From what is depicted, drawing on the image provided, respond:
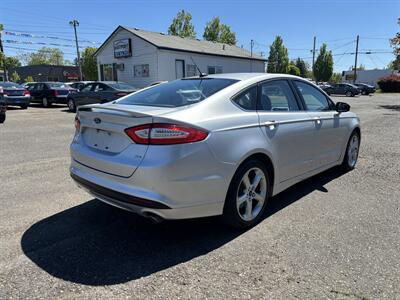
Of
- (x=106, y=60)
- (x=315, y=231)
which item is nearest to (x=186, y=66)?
(x=106, y=60)

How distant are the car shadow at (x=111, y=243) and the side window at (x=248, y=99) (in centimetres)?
126

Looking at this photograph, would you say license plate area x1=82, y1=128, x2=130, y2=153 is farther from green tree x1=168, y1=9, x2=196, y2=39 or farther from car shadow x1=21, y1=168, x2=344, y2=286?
green tree x1=168, y1=9, x2=196, y2=39

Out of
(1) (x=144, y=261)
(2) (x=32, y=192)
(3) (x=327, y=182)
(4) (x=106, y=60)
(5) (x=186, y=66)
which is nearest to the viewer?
(1) (x=144, y=261)

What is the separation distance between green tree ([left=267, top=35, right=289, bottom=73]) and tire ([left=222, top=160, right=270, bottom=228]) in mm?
77408

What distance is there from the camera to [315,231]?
3.66 meters

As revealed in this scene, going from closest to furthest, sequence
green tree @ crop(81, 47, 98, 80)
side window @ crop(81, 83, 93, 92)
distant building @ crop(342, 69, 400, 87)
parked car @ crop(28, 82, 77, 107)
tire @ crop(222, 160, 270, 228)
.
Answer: tire @ crop(222, 160, 270, 228) → side window @ crop(81, 83, 93, 92) → parked car @ crop(28, 82, 77, 107) → green tree @ crop(81, 47, 98, 80) → distant building @ crop(342, 69, 400, 87)

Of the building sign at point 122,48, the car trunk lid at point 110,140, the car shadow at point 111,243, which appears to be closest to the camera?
the car shadow at point 111,243

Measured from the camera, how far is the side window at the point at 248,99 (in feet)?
12.0

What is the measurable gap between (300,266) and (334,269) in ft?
0.92

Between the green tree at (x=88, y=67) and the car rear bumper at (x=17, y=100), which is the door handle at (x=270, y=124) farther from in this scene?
the green tree at (x=88, y=67)

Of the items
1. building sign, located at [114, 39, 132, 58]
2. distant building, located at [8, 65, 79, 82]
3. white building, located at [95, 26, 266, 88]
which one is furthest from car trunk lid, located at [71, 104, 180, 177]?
distant building, located at [8, 65, 79, 82]

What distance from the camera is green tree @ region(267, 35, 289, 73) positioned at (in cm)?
7775

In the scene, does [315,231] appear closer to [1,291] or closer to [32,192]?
[1,291]

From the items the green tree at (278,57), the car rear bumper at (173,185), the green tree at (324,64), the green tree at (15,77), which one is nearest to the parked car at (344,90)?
the green tree at (324,64)
